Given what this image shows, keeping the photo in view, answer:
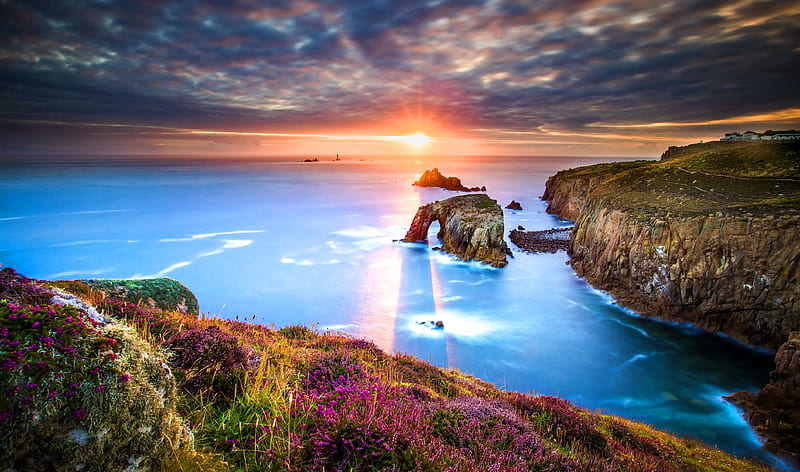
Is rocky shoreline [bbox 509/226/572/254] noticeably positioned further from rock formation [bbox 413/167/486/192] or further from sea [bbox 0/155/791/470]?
rock formation [bbox 413/167/486/192]

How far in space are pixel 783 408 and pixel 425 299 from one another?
19.6 m

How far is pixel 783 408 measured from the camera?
45.4ft

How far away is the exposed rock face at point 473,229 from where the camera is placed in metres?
35.8

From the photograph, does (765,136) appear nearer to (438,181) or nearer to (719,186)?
(719,186)

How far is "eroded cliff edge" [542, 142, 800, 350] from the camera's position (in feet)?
63.0

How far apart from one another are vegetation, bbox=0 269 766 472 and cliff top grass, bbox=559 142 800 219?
24.7 m

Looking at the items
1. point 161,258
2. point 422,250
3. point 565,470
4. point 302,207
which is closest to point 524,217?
point 422,250

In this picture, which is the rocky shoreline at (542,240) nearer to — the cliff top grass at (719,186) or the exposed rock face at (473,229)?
the exposed rock face at (473,229)

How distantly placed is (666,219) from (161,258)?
45.5m

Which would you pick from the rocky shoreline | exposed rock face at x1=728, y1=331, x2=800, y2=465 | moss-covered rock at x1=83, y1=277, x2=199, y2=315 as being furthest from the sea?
moss-covered rock at x1=83, y1=277, x2=199, y2=315

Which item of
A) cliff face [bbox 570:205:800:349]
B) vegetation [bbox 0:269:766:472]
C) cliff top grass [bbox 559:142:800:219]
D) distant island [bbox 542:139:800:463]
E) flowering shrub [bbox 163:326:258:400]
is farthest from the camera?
cliff top grass [bbox 559:142:800:219]

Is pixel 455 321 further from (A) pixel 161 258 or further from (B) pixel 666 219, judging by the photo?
(A) pixel 161 258

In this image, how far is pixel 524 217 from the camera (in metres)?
62.9

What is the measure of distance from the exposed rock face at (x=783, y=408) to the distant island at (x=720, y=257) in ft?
0.12
